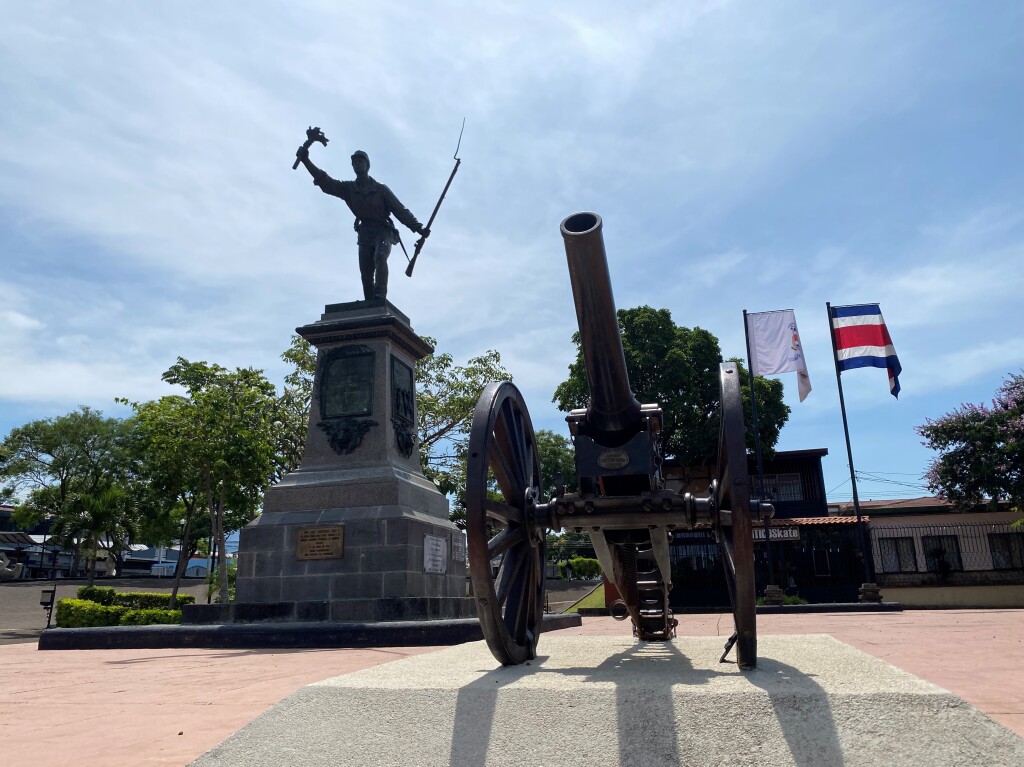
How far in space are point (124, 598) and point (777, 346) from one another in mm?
17900

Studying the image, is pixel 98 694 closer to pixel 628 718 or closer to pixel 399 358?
pixel 628 718

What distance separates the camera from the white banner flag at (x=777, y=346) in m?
20.0

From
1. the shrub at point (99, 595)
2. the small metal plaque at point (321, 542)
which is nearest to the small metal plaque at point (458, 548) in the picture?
the small metal plaque at point (321, 542)

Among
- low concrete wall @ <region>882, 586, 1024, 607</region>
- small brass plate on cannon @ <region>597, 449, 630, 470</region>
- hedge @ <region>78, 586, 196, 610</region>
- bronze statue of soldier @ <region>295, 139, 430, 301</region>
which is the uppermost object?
bronze statue of soldier @ <region>295, 139, 430, 301</region>

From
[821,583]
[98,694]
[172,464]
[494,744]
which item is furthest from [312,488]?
[821,583]

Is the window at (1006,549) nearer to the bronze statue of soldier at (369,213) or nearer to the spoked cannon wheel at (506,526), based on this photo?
the bronze statue of soldier at (369,213)

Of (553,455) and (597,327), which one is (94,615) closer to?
(597,327)

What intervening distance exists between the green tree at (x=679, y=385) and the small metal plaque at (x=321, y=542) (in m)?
19.5

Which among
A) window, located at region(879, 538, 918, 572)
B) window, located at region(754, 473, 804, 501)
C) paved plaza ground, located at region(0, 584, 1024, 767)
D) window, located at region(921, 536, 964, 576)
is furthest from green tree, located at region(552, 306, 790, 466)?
paved plaza ground, located at region(0, 584, 1024, 767)

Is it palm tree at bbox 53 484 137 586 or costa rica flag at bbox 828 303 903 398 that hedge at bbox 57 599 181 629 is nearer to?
palm tree at bbox 53 484 137 586

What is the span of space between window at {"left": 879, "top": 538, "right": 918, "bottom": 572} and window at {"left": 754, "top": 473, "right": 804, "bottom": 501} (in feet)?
18.5

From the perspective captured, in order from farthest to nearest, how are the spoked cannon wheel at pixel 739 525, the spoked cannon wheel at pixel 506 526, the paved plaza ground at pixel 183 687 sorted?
the spoked cannon wheel at pixel 506 526, the paved plaza ground at pixel 183 687, the spoked cannon wheel at pixel 739 525

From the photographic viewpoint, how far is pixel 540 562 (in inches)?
177

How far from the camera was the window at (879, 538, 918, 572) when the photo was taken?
25234 mm
